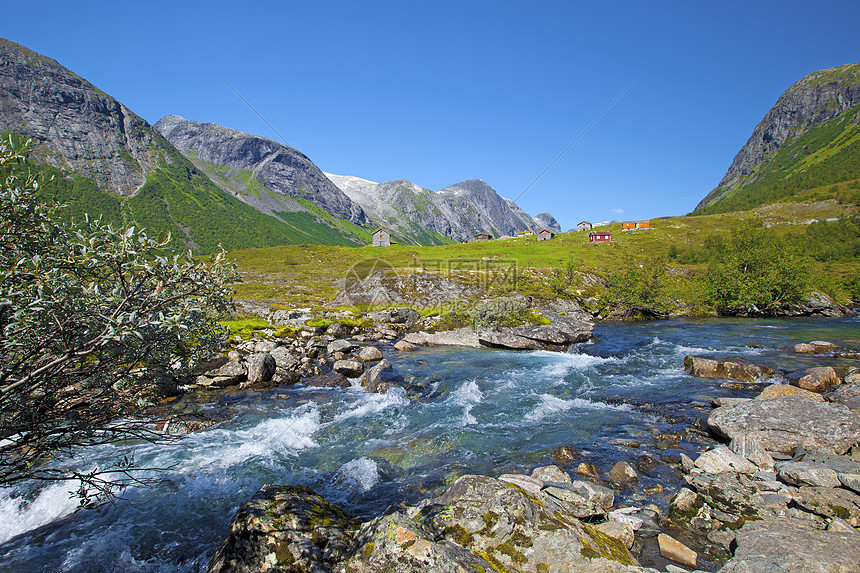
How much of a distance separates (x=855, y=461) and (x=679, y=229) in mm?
149508

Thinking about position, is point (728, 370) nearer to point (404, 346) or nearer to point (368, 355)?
point (404, 346)

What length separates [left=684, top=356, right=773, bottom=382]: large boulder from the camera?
20.2 meters

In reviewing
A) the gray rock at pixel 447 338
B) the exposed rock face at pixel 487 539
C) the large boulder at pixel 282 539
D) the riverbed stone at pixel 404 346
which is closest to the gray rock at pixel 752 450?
the exposed rock face at pixel 487 539

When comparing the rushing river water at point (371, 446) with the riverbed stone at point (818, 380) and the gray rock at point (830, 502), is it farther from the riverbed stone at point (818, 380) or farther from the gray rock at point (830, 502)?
the riverbed stone at point (818, 380)

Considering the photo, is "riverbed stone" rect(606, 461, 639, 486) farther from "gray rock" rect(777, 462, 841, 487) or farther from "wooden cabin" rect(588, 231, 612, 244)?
"wooden cabin" rect(588, 231, 612, 244)

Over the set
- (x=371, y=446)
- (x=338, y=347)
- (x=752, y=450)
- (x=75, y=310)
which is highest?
(x=75, y=310)

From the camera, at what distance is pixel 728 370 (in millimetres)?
20875

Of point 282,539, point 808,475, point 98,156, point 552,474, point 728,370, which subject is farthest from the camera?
point 98,156

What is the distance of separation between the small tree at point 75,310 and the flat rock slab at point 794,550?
10678 millimetres

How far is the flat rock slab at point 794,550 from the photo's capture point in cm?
672

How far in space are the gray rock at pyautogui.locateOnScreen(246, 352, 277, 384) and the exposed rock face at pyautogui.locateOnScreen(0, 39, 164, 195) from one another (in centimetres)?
18674

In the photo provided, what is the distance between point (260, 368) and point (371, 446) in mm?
11015

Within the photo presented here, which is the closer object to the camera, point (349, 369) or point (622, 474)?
point (622, 474)

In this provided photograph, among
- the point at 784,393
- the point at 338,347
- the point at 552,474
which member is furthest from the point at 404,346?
the point at 784,393
